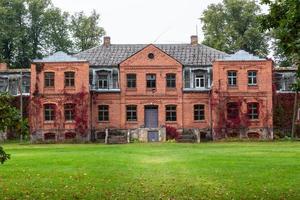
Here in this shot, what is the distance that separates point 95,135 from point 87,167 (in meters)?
27.9

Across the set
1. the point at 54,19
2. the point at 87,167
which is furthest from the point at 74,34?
the point at 87,167

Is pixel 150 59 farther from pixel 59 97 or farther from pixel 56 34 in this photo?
pixel 56 34

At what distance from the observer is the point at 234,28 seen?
6288cm

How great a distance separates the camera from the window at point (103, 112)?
1934 inches

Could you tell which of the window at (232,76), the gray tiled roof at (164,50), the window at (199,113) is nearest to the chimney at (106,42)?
the gray tiled roof at (164,50)

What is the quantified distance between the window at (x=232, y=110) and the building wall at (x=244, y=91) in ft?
1.08

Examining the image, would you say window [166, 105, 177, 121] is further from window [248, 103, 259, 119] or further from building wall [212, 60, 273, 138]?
window [248, 103, 259, 119]

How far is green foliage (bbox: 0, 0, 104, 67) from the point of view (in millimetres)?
63250

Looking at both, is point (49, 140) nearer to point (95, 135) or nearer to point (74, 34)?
point (95, 135)

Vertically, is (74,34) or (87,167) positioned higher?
(74,34)

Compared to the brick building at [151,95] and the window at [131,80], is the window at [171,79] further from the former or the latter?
the window at [131,80]

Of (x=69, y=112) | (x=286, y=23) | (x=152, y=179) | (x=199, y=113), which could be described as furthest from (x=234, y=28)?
(x=286, y=23)

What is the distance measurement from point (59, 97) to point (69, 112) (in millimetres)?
1488

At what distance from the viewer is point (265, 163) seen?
2184 cm
